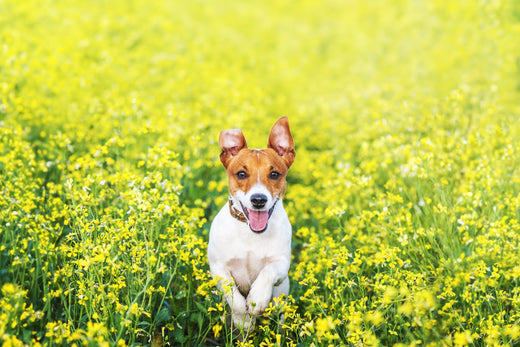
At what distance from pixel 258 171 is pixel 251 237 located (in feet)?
1.79

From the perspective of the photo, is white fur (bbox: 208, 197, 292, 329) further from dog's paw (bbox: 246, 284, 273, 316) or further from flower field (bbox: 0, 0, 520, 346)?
flower field (bbox: 0, 0, 520, 346)

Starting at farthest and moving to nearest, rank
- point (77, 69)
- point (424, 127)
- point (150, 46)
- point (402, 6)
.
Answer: point (402, 6), point (150, 46), point (77, 69), point (424, 127)

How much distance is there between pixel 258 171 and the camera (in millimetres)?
4059

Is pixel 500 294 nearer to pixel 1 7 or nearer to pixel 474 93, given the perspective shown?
pixel 474 93

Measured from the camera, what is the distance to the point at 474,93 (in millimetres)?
8852

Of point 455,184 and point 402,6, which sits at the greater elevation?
point 402,6

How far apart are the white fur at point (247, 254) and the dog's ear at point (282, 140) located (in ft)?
1.81

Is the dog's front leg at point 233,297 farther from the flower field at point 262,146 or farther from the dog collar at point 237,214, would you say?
the dog collar at point 237,214

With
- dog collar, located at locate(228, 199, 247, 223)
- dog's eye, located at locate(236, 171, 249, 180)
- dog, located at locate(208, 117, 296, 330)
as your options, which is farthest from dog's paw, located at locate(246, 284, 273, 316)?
dog's eye, located at locate(236, 171, 249, 180)

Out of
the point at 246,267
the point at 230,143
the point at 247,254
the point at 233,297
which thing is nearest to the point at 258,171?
the point at 230,143

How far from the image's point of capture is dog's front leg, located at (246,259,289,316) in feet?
12.6

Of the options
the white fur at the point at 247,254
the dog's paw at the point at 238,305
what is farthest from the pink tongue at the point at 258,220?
the dog's paw at the point at 238,305

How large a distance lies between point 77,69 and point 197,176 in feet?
15.7

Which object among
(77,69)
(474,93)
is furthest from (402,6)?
(77,69)
